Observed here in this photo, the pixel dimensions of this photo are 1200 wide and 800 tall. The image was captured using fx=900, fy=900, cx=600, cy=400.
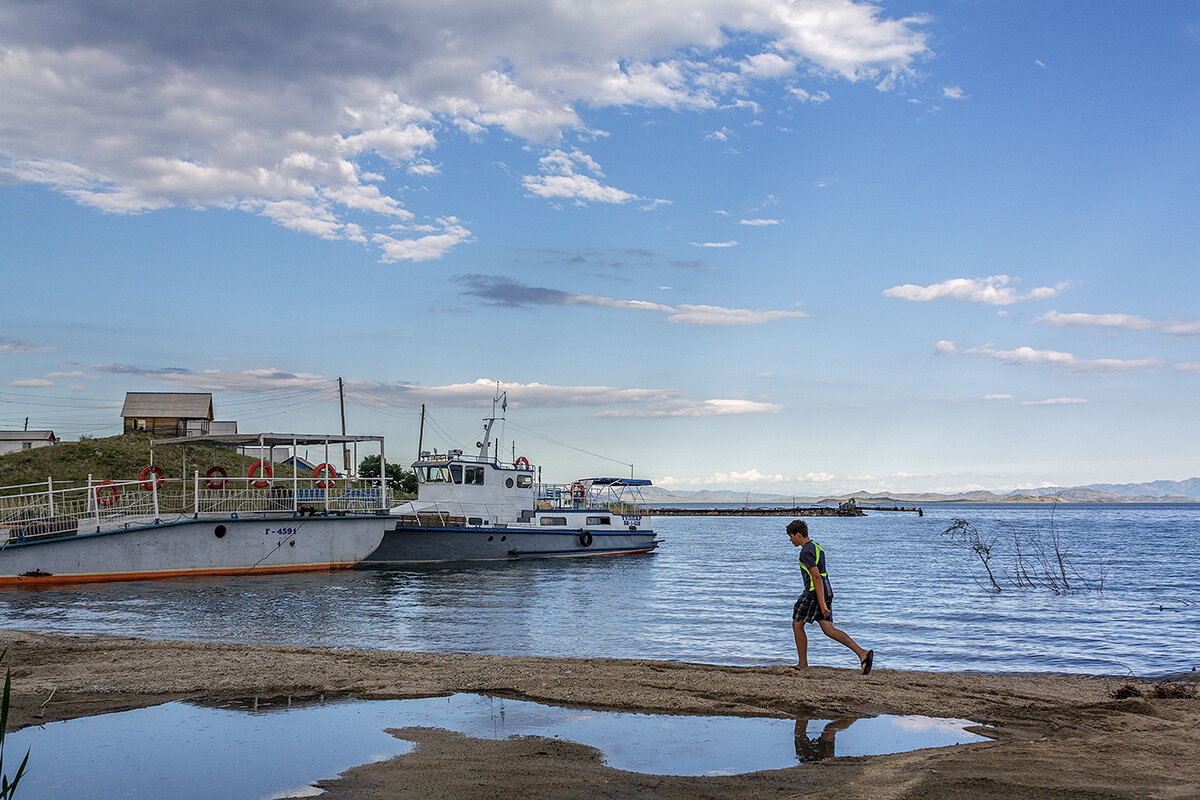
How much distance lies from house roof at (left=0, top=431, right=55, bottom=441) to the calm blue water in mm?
49215

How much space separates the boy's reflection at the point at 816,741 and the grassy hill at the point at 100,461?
44014 mm

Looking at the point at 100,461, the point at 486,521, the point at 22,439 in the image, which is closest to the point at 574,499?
the point at 486,521

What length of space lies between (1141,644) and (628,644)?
9756 millimetres

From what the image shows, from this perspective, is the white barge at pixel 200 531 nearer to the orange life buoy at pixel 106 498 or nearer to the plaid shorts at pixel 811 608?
the orange life buoy at pixel 106 498

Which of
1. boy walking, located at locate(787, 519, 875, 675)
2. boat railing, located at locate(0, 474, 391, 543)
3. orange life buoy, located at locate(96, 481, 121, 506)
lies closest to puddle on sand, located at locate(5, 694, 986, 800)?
boy walking, located at locate(787, 519, 875, 675)

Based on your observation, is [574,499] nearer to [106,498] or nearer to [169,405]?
[106,498]

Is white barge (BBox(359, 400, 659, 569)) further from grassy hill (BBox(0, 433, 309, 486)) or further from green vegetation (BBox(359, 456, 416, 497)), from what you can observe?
green vegetation (BBox(359, 456, 416, 497))

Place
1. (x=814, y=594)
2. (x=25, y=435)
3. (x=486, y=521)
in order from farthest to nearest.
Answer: (x=25, y=435)
(x=486, y=521)
(x=814, y=594)

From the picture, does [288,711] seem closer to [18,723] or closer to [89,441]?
[18,723]

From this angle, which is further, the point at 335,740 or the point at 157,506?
the point at 157,506

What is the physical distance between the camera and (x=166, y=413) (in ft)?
215

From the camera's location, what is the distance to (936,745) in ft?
25.8

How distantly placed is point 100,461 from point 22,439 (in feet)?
66.4

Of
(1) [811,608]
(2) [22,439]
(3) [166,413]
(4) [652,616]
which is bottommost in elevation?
(4) [652,616]
